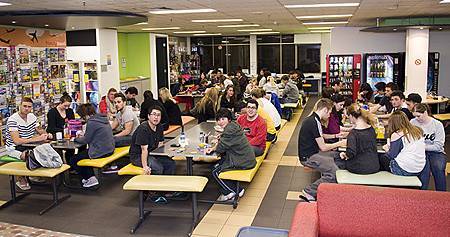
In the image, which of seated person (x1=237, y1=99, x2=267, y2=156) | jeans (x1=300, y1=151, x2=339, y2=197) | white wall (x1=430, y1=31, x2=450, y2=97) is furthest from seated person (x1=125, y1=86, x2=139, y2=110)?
white wall (x1=430, y1=31, x2=450, y2=97)

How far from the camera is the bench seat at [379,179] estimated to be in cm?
512

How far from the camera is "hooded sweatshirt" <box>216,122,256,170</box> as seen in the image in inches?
233

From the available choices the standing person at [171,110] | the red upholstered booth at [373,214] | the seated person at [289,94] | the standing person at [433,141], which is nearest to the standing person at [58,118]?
the standing person at [171,110]

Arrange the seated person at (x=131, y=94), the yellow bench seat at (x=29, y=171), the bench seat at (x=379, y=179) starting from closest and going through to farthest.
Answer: the bench seat at (x=379, y=179)
the yellow bench seat at (x=29, y=171)
the seated person at (x=131, y=94)

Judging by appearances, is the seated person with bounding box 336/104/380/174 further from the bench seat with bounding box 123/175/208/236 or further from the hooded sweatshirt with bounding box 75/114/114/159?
the hooded sweatshirt with bounding box 75/114/114/159

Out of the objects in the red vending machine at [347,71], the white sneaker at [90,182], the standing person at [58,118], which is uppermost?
the red vending machine at [347,71]

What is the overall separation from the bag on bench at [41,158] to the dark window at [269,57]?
16200mm

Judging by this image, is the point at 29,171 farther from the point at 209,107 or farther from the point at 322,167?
the point at 209,107

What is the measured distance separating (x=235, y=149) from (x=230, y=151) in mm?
78

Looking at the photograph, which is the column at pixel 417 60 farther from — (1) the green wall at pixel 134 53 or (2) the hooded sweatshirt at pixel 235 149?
(1) the green wall at pixel 134 53

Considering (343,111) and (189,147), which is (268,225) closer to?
(189,147)

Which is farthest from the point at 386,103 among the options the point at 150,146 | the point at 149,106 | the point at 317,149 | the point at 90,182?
the point at 90,182

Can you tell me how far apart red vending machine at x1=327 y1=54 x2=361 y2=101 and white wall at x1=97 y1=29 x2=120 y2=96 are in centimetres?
664

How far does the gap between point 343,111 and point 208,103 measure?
8.77ft
